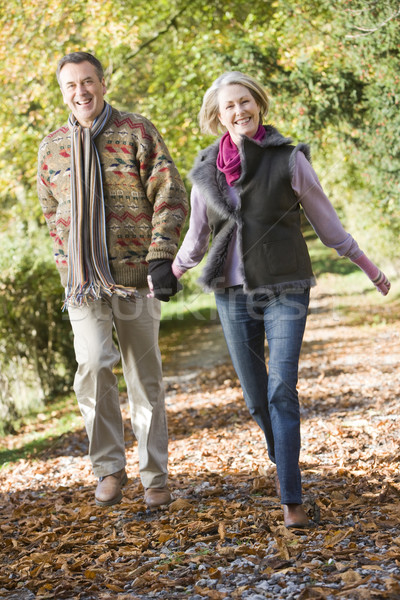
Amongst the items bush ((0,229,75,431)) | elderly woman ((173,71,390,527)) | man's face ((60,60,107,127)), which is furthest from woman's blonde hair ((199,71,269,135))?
bush ((0,229,75,431))

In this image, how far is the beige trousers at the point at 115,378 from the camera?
12.9 feet

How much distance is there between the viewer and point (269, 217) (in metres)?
3.43

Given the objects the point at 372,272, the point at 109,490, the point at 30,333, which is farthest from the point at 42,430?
the point at 372,272

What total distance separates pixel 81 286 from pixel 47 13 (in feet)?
31.1

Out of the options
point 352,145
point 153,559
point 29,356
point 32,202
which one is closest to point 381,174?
point 352,145

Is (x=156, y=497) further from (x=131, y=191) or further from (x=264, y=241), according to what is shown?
(x=131, y=191)

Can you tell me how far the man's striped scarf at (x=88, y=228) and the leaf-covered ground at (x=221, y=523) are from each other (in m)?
1.28

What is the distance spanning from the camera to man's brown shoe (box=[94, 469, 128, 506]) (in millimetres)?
3973

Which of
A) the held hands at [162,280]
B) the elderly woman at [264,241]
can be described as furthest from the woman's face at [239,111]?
the held hands at [162,280]

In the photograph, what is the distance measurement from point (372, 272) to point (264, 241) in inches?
26.8

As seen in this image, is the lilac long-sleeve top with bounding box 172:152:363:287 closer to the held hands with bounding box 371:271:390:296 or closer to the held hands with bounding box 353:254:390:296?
the held hands with bounding box 353:254:390:296

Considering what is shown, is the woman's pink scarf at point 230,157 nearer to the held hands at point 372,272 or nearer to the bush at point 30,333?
the held hands at point 372,272

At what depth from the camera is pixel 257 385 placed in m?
3.78

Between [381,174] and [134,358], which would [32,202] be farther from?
[134,358]
